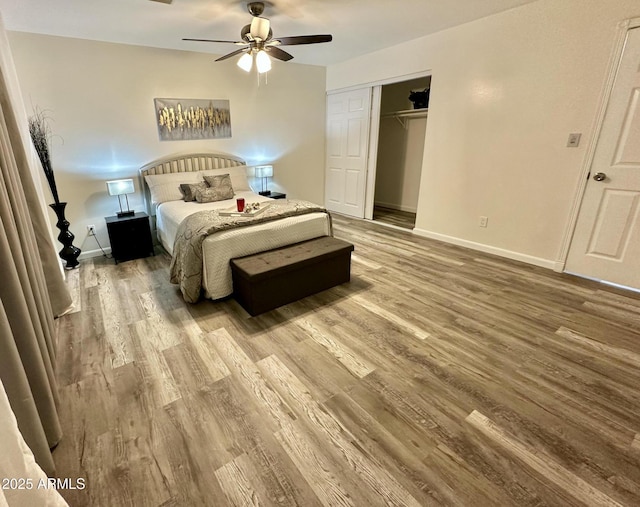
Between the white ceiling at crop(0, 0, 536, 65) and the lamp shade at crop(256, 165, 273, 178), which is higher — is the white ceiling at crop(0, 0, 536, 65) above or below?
above

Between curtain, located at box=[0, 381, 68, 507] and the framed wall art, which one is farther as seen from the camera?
the framed wall art

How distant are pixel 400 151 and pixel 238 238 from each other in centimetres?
441

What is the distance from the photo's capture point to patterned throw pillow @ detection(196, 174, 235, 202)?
12.2ft

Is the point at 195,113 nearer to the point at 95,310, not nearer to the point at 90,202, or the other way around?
the point at 90,202

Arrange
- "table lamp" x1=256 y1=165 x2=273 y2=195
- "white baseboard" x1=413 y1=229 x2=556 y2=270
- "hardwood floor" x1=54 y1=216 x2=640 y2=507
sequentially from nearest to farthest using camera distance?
"hardwood floor" x1=54 y1=216 x2=640 y2=507 < "white baseboard" x1=413 y1=229 x2=556 y2=270 < "table lamp" x1=256 y1=165 x2=273 y2=195

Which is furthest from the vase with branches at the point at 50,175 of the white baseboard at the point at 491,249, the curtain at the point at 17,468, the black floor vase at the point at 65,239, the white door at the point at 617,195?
the white door at the point at 617,195

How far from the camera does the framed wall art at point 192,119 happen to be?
13.3ft

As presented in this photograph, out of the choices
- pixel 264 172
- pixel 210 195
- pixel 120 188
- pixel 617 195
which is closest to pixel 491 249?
pixel 617 195

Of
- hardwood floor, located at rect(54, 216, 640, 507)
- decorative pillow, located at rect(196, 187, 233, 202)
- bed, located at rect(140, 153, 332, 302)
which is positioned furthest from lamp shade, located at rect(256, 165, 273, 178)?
hardwood floor, located at rect(54, 216, 640, 507)

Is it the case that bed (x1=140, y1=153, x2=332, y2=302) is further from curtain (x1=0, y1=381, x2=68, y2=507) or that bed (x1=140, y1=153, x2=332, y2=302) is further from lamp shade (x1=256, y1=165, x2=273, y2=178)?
curtain (x1=0, y1=381, x2=68, y2=507)

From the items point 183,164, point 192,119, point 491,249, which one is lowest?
point 491,249

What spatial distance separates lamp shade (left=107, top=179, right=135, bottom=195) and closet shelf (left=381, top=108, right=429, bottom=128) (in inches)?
173

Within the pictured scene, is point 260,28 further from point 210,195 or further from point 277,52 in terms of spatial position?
point 210,195

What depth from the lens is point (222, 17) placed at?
3.09m
